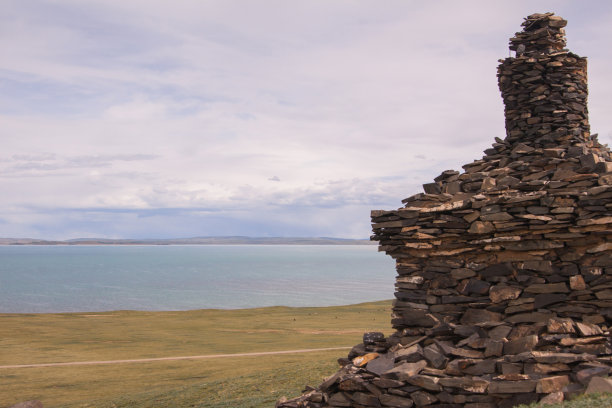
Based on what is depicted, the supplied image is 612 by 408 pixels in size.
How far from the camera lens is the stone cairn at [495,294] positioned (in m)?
11.4

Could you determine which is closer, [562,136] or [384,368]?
[384,368]

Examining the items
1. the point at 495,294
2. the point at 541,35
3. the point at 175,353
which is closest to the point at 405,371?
the point at 495,294

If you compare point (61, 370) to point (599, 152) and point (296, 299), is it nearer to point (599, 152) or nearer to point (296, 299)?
point (599, 152)

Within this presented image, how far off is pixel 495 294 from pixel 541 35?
10.3 meters

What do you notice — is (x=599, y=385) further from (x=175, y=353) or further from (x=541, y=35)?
(x=175, y=353)

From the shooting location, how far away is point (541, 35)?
756 inches

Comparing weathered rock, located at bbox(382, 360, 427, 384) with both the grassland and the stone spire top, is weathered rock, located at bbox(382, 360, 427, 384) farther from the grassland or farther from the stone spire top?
the stone spire top

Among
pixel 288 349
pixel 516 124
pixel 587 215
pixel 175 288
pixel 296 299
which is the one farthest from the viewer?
pixel 175 288

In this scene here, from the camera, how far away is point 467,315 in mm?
13555

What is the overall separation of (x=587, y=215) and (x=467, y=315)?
3.45 m

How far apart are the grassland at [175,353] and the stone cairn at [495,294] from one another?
5694mm

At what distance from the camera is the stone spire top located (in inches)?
750

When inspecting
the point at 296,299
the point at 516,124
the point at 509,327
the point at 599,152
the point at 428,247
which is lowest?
the point at 296,299

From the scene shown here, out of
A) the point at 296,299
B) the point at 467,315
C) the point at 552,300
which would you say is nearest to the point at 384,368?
the point at 467,315
